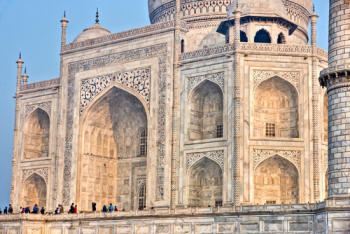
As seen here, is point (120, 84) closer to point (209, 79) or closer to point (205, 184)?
point (209, 79)

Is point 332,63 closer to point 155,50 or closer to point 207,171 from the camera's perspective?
point 207,171

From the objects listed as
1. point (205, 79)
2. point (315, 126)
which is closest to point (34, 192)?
point (205, 79)

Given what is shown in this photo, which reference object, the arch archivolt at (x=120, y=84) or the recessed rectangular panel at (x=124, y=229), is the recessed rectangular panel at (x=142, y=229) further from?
the arch archivolt at (x=120, y=84)

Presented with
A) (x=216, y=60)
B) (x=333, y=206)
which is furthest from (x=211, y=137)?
(x=333, y=206)

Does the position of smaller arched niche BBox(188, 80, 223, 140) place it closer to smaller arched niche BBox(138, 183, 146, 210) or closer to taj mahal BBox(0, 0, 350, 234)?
taj mahal BBox(0, 0, 350, 234)

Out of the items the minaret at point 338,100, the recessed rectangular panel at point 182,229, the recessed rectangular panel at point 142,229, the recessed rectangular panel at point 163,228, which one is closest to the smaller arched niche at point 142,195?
the recessed rectangular panel at point 142,229

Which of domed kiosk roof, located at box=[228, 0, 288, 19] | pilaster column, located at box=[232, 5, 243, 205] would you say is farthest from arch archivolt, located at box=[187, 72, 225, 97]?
domed kiosk roof, located at box=[228, 0, 288, 19]
